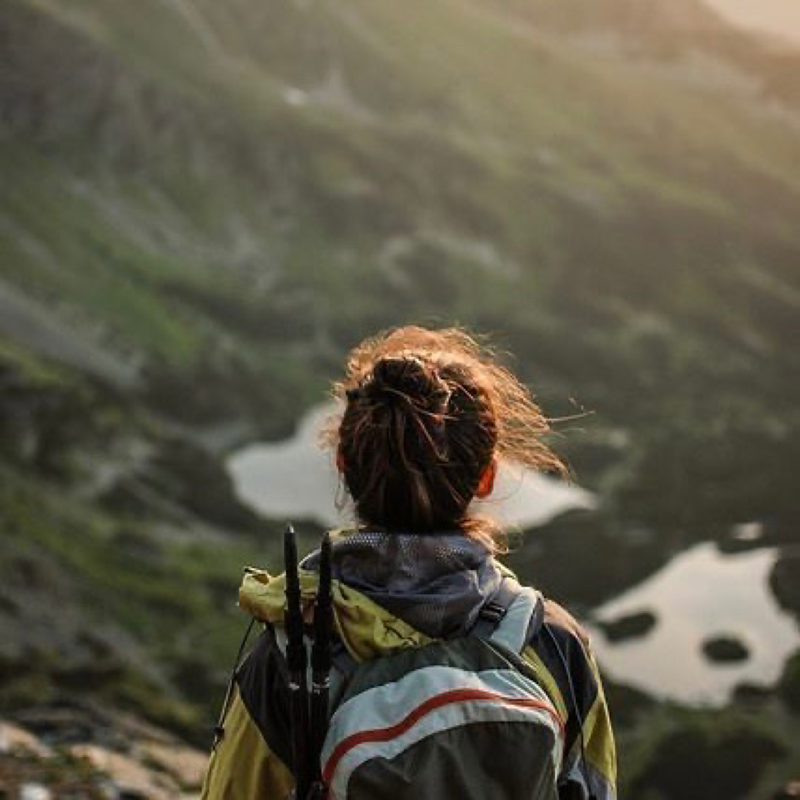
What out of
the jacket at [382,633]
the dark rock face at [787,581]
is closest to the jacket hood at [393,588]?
the jacket at [382,633]

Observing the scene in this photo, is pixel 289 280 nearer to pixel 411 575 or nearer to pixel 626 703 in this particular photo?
pixel 626 703

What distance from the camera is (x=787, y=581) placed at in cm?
6600

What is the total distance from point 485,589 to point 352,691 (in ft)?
2.40

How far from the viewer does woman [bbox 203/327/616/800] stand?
4.39 m

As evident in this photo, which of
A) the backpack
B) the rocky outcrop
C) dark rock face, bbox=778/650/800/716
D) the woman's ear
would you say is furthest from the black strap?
dark rock face, bbox=778/650/800/716

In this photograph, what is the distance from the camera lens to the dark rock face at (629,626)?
5728 cm

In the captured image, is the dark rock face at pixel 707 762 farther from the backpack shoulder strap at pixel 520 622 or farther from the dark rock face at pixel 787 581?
the backpack shoulder strap at pixel 520 622

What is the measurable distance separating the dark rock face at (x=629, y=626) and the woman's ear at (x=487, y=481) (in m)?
54.0

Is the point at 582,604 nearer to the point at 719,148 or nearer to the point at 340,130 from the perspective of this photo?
the point at 340,130

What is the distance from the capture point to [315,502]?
68.0 m

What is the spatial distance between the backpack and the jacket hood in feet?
0.37

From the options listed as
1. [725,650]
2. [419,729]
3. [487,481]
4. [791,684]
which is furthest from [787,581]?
[419,729]

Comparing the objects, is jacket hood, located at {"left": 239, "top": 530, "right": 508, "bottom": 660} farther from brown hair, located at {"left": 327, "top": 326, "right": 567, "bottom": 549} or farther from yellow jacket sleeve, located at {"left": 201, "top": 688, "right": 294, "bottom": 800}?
yellow jacket sleeve, located at {"left": 201, "top": 688, "right": 294, "bottom": 800}

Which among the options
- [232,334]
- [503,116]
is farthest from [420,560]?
[503,116]
